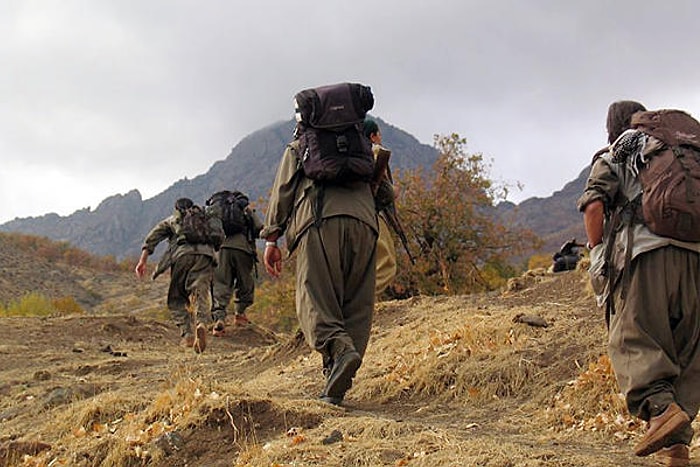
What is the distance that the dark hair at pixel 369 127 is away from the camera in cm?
552

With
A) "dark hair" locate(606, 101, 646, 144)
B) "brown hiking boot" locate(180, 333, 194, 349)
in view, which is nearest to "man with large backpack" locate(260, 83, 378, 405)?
"dark hair" locate(606, 101, 646, 144)

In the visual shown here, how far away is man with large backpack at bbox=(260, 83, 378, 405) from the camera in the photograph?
5141 millimetres

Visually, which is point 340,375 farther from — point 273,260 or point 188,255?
point 188,255

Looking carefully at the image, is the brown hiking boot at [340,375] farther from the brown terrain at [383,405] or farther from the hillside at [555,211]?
the hillside at [555,211]

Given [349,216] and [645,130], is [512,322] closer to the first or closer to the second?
[349,216]

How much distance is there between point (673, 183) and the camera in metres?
3.79

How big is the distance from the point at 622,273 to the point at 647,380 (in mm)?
565

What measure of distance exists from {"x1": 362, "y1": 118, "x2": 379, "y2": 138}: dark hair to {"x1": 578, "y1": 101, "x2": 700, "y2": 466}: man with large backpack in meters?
1.85

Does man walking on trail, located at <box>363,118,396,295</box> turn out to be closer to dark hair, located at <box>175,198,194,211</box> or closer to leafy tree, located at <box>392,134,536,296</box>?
dark hair, located at <box>175,198,194,211</box>

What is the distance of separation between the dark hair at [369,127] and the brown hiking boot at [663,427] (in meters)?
2.79

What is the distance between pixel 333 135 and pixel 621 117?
6.06 ft

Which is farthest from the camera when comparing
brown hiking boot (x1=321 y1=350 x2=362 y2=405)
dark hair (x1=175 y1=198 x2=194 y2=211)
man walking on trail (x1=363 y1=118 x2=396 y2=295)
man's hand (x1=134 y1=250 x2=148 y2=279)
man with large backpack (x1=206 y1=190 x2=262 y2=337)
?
man with large backpack (x1=206 y1=190 x2=262 y2=337)

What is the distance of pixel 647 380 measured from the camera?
→ 371cm

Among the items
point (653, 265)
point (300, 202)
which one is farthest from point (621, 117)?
point (300, 202)
